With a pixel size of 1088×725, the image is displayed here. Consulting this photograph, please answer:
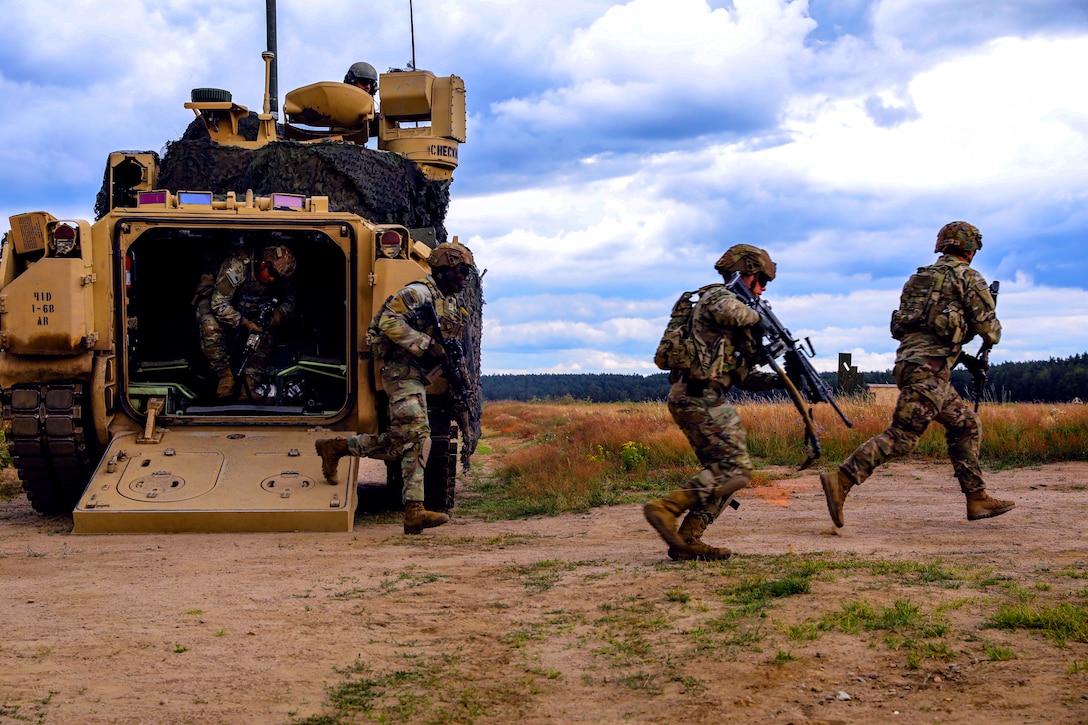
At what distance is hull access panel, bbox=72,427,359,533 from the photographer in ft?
26.5

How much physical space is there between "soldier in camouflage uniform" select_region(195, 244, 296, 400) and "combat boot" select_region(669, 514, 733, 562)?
4605mm

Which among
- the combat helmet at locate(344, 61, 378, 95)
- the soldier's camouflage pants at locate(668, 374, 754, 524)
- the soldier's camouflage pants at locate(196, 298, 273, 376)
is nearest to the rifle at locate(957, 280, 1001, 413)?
the soldier's camouflage pants at locate(668, 374, 754, 524)

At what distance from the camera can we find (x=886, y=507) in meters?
9.19

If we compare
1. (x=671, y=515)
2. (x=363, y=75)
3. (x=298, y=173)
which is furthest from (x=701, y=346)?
(x=363, y=75)

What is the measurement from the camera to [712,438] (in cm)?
660

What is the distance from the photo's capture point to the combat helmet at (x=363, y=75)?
13.4 m

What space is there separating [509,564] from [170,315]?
17.3ft

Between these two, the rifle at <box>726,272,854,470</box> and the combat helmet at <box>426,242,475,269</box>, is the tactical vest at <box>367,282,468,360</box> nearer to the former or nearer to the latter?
the combat helmet at <box>426,242,475,269</box>

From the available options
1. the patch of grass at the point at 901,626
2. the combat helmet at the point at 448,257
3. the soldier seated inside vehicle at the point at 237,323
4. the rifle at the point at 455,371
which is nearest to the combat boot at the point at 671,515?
the patch of grass at the point at 901,626

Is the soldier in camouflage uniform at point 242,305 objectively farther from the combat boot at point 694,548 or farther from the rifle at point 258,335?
the combat boot at point 694,548

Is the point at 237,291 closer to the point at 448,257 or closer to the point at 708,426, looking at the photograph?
the point at 448,257

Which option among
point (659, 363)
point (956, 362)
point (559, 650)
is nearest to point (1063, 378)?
point (956, 362)

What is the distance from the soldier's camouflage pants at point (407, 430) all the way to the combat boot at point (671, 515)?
2.14m

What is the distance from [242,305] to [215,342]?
14.8 inches
